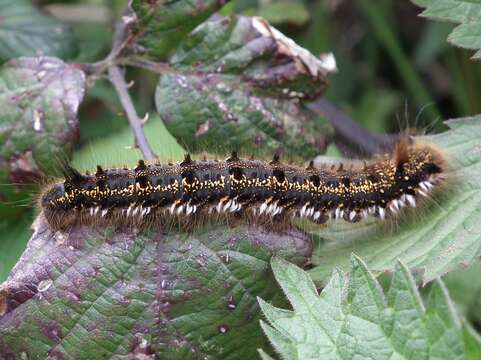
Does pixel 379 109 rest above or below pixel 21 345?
above

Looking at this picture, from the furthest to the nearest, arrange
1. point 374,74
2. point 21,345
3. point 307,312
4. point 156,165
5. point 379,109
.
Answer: point 374,74 < point 379,109 < point 156,165 < point 21,345 < point 307,312

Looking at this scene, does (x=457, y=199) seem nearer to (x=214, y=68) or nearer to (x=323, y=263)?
(x=323, y=263)

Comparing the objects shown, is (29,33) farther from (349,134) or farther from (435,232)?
(435,232)

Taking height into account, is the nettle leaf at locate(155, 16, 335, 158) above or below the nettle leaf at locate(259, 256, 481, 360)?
above

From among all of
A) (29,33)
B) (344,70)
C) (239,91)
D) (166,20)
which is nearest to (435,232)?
(239,91)

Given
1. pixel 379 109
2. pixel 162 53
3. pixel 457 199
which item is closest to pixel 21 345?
pixel 162 53

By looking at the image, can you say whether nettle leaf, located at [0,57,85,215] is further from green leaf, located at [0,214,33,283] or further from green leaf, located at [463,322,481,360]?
green leaf, located at [463,322,481,360]

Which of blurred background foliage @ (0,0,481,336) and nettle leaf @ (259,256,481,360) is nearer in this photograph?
nettle leaf @ (259,256,481,360)

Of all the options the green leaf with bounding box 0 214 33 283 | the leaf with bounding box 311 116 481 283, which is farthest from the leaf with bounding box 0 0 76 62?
the leaf with bounding box 311 116 481 283
